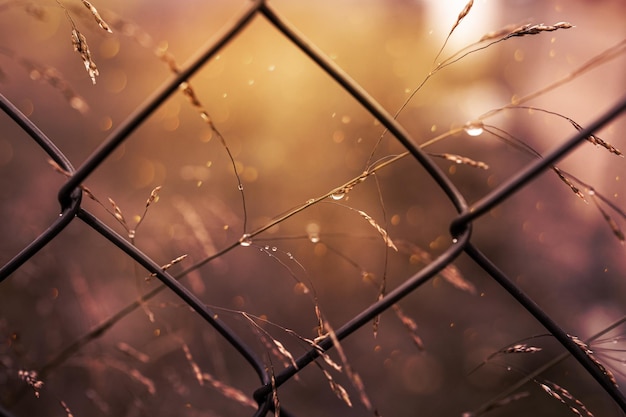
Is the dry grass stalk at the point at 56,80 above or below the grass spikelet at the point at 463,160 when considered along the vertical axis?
below

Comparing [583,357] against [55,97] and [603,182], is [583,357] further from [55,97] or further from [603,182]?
[55,97]

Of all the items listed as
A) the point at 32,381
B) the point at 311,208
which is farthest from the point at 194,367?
the point at 311,208

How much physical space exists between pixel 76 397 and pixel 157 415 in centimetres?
26

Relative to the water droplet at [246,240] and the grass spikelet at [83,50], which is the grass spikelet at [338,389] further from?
the grass spikelet at [83,50]

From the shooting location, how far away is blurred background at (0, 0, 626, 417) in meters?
1.54

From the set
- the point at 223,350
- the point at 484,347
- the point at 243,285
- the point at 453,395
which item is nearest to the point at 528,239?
the point at 484,347

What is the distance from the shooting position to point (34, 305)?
5.18ft

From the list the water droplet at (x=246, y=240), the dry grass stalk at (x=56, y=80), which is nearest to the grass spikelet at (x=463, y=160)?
the water droplet at (x=246, y=240)

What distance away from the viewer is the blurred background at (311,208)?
1541mm

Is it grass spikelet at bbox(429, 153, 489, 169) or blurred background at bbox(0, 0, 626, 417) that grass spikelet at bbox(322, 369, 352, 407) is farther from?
blurred background at bbox(0, 0, 626, 417)

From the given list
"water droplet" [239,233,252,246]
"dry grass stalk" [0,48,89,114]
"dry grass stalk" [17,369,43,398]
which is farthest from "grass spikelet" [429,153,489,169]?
"dry grass stalk" [17,369,43,398]

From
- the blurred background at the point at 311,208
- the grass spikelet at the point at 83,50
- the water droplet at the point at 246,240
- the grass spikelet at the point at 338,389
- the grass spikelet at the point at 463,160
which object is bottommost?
the grass spikelet at the point at 338,389

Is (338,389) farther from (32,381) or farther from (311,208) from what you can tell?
(311,208)

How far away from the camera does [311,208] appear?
7.85 ft
